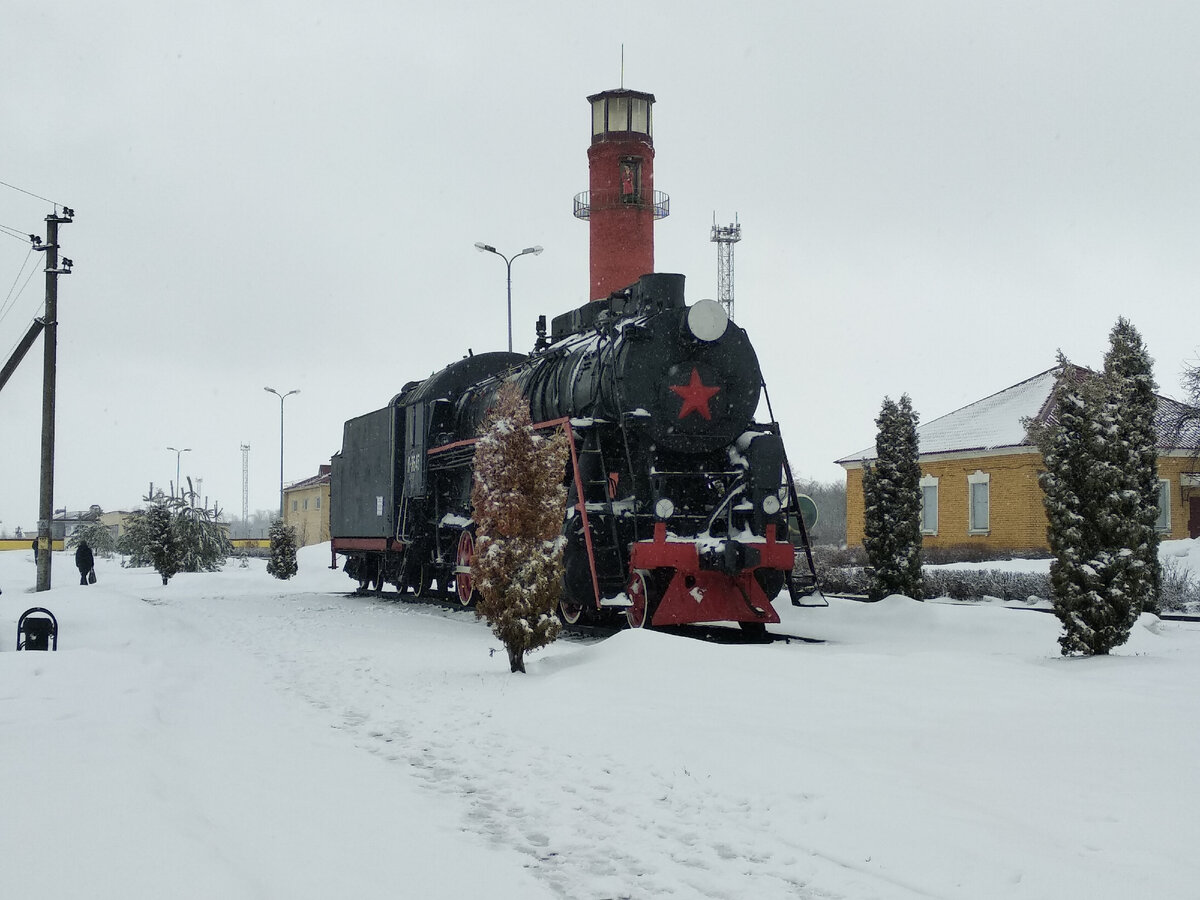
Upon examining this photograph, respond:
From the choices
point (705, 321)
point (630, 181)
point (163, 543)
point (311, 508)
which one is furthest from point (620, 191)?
point (311, 508)

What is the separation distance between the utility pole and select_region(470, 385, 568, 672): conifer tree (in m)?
14.8

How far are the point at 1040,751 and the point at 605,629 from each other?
8.58m

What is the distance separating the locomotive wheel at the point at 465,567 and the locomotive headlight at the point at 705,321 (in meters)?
5.21

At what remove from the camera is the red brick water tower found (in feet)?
104

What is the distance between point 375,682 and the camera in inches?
401

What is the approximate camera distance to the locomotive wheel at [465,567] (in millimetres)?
16781

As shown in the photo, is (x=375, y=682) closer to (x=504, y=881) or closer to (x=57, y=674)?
(x=57, y=674)

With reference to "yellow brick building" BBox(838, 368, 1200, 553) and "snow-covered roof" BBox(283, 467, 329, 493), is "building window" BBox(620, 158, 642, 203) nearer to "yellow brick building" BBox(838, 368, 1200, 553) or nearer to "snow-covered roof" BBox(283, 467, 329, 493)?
"yellow brick building" BBox(838, 368, 1200, 553)

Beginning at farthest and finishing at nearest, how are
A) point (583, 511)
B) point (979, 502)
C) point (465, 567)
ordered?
point (979, 502)
point (465, 567)
point (583, 511)

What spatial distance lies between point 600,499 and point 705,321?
2576mm

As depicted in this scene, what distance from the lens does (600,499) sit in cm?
1355

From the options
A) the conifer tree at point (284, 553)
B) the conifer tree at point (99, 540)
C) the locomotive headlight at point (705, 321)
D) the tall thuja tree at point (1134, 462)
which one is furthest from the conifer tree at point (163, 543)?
the conifer tree at point (99, 540)

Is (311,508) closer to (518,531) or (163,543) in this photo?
(163,543)

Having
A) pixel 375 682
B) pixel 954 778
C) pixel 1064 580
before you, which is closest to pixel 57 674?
pixel 375 682
